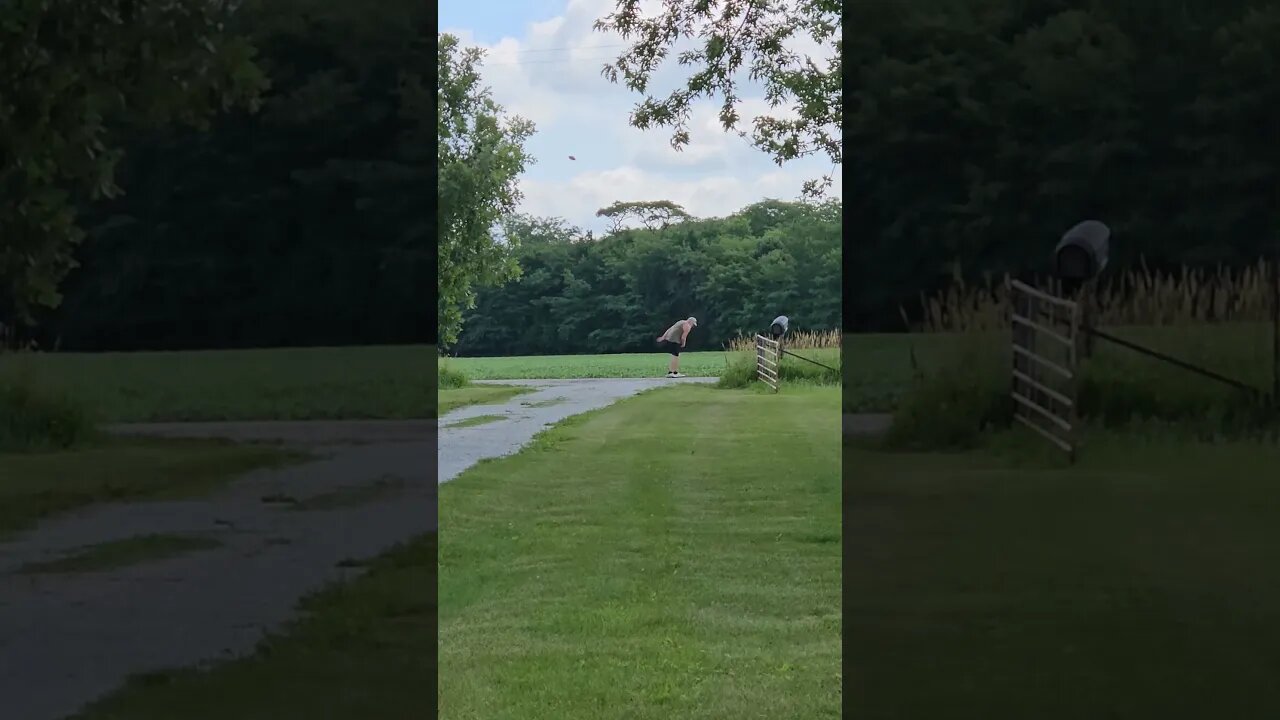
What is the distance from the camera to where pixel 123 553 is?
234 centimetres

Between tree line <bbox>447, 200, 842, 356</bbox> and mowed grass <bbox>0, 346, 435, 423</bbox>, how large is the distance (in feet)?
4.41

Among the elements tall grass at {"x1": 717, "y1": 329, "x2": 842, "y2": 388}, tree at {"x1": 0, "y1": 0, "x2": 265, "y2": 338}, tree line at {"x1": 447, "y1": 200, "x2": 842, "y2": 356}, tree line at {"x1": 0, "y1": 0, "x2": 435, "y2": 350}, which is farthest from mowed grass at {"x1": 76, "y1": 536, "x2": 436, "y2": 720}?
tall grass at {"x1": 717, "y1": 329, "x2": 842, "y2": 388}

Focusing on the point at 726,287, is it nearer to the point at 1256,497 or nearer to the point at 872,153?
the point at 872,153

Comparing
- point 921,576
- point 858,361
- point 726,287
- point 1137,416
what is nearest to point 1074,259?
point 1137,416

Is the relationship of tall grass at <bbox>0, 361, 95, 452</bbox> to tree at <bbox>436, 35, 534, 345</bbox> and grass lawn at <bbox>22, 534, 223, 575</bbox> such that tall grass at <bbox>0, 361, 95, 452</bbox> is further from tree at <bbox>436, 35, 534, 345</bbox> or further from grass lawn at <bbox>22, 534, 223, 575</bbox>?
tree at <bbox>436, 35, 534, 345</bbox>

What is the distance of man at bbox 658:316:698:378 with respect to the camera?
3.77 metres

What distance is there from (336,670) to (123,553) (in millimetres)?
612

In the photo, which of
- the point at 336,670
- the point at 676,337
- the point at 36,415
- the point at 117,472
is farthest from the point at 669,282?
the point at 36,415

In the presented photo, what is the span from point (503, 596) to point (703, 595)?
82 centimetres

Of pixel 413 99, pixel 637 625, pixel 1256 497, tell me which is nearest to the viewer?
pixel 1256 497

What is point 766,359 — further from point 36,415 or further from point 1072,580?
point 36,415

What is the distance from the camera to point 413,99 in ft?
8.09

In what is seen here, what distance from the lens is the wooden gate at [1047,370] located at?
2275mm

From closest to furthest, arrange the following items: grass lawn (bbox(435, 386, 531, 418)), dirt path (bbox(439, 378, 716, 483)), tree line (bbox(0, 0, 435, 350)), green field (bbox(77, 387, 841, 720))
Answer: tree line (bbox(0, 0, 435, 350)) → green field (bbox(77, 387, 841, 720)) → grass lawn (bbox(435, 386, 531, 418)) → dirt path (bbox(439, 378, 716, 483))
